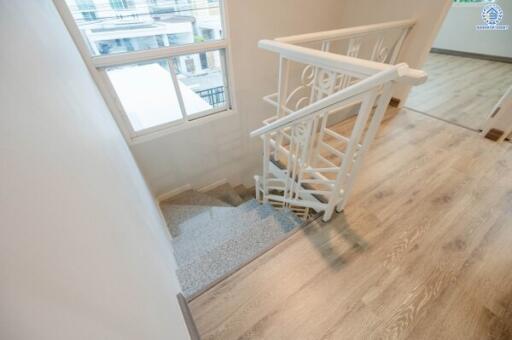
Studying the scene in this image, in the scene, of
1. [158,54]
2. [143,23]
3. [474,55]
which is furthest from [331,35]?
[474,55]

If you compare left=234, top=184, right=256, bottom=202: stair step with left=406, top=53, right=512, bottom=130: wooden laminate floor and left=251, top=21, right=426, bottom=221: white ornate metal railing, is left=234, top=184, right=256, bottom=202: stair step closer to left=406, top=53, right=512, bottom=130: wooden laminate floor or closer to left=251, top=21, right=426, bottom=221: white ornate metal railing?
left=251, top=21, right=426, bottom=221: white ornate metal railing

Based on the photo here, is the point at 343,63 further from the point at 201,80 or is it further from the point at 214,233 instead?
the point at 201,80

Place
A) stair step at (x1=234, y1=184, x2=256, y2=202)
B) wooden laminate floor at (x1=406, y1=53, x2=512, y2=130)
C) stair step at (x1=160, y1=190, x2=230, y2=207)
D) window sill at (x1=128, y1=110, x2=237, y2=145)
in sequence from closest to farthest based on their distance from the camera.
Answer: window sill at (x1=128, y1=110, x2=237, y2=145), stair step at (x1=160, y1=190, x2=230, y2=207), wooden laminate floor at (x1=406, y1=53, x2=512, y2=130), stair step at (x1=234, y1=184, x2=256, y2=202)

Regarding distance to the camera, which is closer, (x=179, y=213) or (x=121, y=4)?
(x=121, y=4)

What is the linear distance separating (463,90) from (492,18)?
9.12 feet

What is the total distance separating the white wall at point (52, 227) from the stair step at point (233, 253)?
71 cm

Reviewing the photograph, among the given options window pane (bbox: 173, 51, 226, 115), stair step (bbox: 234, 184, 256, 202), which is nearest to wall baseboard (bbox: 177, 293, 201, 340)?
window pane (bbox: 173, 51, 226, 115)

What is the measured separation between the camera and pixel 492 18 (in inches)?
170

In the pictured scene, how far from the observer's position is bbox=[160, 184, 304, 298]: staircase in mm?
1378

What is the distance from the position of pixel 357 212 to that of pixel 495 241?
2.80ft

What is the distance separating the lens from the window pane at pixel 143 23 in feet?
5.13

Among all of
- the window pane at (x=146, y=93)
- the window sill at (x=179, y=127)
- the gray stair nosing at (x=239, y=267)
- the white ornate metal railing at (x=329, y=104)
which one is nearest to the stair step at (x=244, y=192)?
the white ornate metal railing at (x=329, y=104)

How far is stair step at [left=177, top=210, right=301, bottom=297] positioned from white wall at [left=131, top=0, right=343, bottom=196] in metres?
1.21

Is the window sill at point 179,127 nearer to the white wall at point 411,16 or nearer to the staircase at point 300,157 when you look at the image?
the staircase at point 300,157
